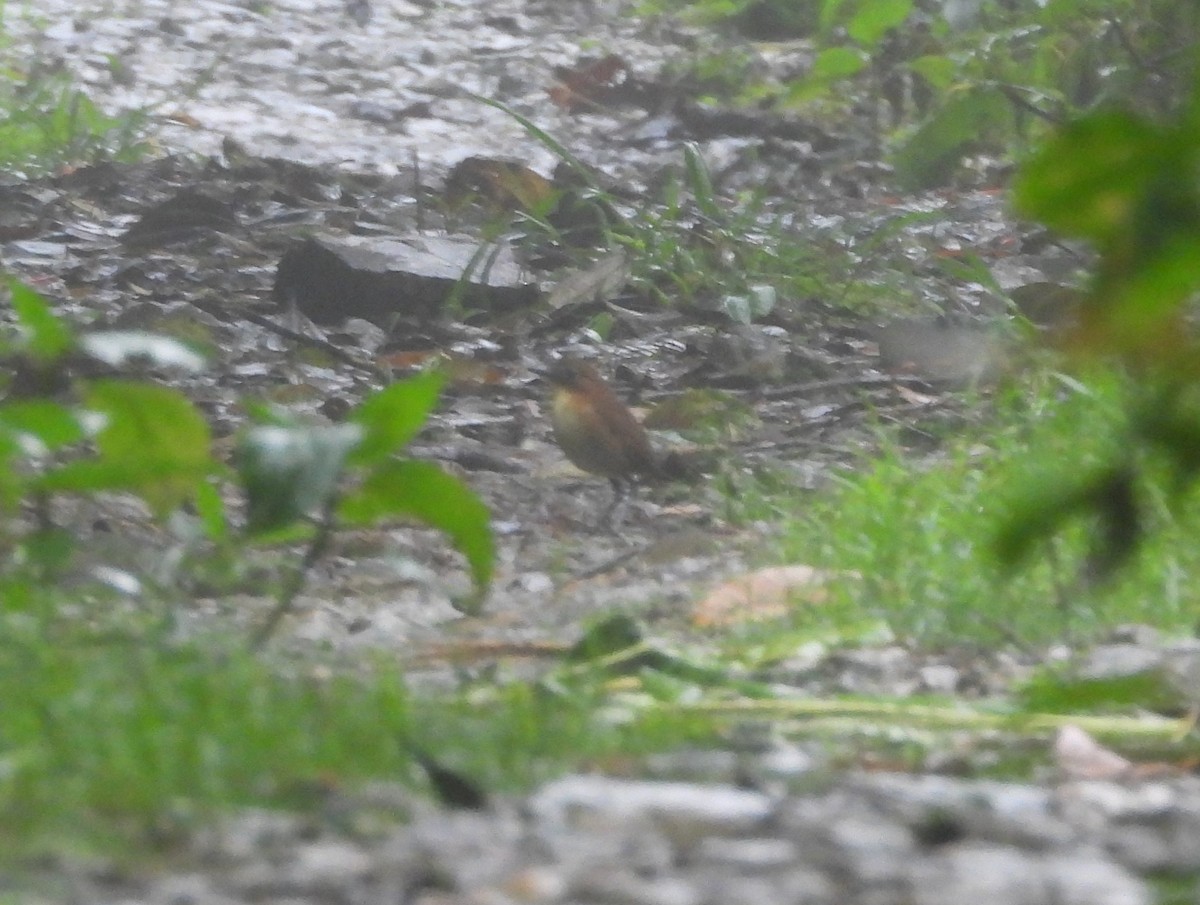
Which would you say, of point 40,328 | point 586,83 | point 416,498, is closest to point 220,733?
point 416,498

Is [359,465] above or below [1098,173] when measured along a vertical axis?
below

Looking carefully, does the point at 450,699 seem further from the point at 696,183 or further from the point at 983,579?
the point at 696,183

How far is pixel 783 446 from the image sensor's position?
3.92 meters

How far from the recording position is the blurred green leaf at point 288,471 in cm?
195

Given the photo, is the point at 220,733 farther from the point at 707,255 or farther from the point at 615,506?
the point at 707,255

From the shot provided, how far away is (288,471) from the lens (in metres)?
1.96

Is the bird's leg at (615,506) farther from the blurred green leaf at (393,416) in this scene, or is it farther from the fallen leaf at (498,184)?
the fallen leaf at (498,184)

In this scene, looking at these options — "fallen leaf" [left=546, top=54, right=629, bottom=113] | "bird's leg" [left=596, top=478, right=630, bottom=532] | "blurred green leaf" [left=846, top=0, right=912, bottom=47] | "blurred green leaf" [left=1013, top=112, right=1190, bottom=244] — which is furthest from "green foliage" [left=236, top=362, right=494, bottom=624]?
"fallen leaf" [left=546, top=54, right=629, bottom=113]

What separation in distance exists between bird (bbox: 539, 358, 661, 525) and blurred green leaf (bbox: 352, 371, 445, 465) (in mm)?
1678

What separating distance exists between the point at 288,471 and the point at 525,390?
2393mm

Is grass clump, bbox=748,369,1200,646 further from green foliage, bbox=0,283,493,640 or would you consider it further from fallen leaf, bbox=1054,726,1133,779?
green foliage, bbox=0,283,493,640

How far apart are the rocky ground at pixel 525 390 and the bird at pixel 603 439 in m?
0.05

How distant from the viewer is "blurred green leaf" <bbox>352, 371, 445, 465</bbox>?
199 centimetres

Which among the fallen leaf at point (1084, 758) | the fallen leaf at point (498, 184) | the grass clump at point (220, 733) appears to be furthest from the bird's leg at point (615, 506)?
Result: the fallen leaf at point (498, 184)
